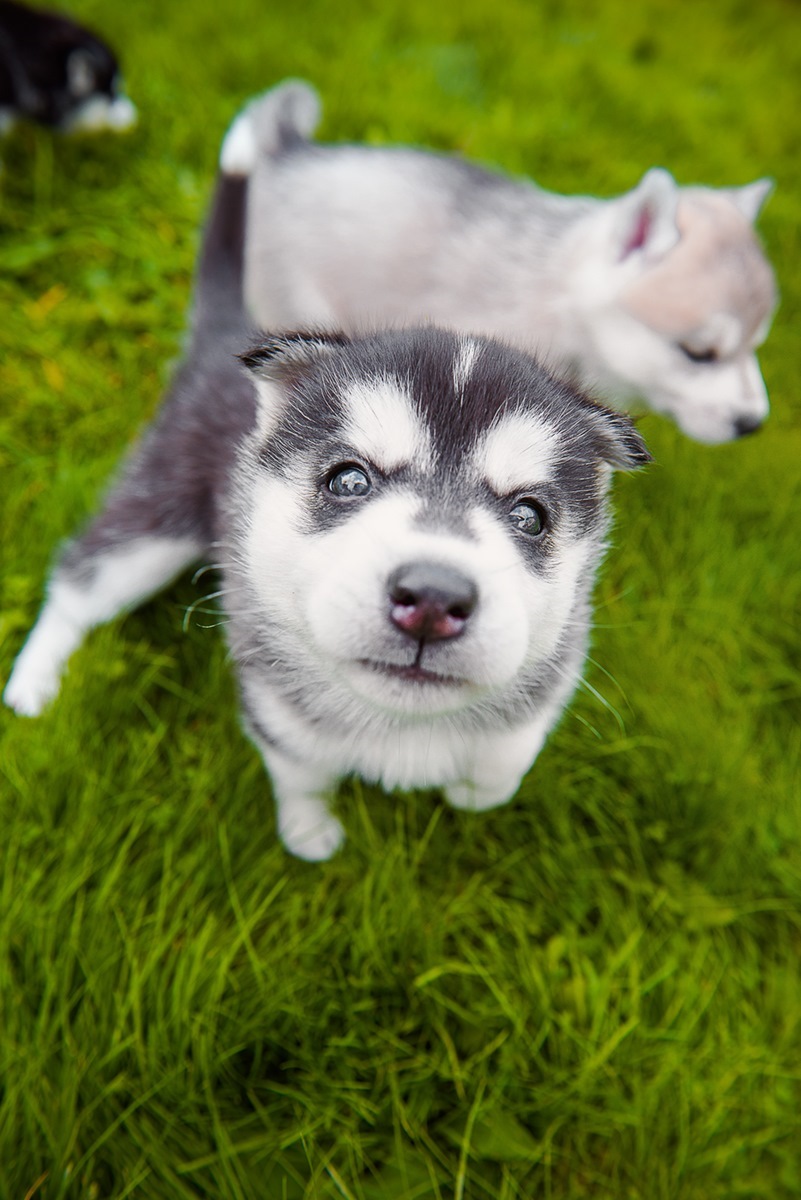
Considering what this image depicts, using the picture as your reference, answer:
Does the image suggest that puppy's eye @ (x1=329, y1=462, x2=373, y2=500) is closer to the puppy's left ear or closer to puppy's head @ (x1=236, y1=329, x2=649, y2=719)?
puppy's head @ (x1=236, y1=329, x2=649, y2=719)

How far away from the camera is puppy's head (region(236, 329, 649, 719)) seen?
133cm

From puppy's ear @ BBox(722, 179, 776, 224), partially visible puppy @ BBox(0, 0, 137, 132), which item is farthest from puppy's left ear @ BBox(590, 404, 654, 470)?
partially visible puppy @ BBox(0, 0, 137, 132)

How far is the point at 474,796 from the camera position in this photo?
209 cm

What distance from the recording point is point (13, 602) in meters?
2.61

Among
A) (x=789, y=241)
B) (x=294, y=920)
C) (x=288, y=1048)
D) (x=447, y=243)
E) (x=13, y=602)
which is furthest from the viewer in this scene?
(x=789, y=241)

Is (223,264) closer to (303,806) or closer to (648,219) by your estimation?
(648,219)

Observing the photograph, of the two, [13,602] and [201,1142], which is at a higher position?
[13,602]

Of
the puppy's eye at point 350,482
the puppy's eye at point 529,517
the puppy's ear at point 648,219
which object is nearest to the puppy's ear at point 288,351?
the puppy's eye at point 350,482

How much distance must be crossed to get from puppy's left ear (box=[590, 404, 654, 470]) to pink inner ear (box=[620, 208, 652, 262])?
5.40 feet

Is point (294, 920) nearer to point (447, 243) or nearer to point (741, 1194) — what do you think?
point (741, 1194)

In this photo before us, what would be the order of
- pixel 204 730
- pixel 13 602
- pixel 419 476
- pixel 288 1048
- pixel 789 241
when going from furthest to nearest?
pixel 789 241 → pixel 13 602 → pixel 204 730 → pixel 288 1048 → pixel 419 476

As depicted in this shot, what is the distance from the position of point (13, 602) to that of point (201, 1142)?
171 centimetres

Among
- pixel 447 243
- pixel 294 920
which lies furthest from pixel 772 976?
pixel 447 243

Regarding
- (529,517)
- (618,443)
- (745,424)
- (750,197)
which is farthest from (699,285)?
(529,517)
